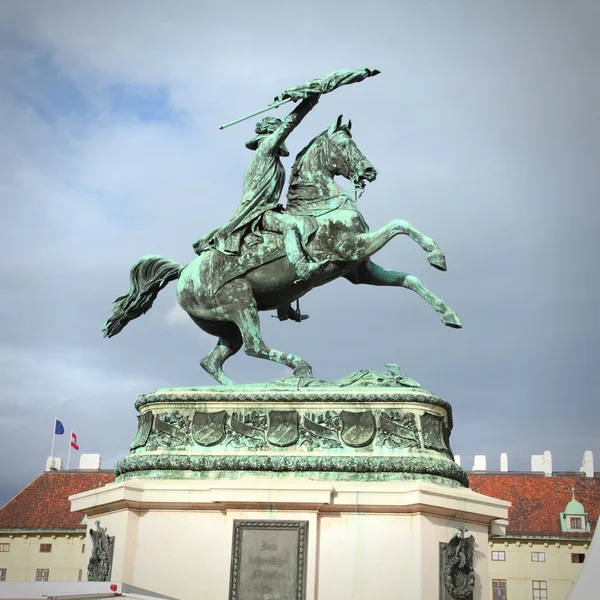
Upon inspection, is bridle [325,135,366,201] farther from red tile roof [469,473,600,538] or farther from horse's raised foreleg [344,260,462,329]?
red tile roof [469,473,600,538]

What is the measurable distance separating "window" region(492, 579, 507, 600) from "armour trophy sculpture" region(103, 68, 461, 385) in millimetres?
47838

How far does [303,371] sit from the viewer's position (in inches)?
659

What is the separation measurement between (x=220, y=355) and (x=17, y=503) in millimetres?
51666

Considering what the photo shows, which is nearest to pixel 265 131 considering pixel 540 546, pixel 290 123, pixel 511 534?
pixel 290 123

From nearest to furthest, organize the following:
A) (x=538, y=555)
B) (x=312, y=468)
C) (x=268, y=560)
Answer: (x=268, y=560), (x=312, y=468), (x=538, y=555)

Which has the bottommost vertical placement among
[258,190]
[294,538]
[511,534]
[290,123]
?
[294,538]

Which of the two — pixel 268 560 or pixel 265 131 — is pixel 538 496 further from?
pixel 268 560

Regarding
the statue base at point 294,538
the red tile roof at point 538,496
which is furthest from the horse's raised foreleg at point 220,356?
the red tile roof at point 538,496

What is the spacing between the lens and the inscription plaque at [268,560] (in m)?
14.7

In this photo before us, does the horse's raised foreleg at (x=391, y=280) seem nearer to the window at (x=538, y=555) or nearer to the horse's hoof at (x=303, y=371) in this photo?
the horse's hoof at (x=303, y=371)

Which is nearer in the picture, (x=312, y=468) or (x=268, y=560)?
(x=268, y=560)

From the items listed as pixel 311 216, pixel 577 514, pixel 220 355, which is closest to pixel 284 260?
pixel 311 216

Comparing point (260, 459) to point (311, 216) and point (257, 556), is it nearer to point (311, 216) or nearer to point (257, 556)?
point (257, 556)

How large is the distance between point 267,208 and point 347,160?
4.74 ft
